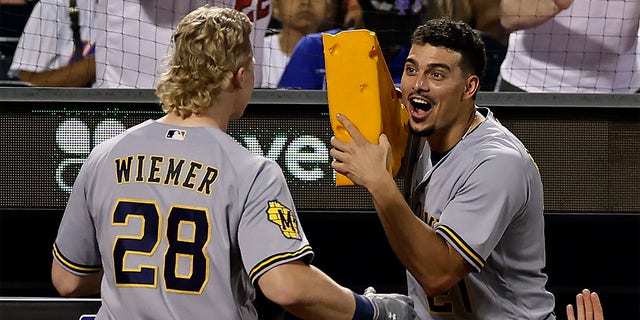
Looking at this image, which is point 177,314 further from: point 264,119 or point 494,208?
point 264,119

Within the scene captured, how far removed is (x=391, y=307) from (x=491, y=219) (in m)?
0.41

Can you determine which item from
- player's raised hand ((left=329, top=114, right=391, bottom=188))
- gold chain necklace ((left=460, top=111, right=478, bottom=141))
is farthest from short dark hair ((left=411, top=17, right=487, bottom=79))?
player's raised hand ((left=329, top=114, right=391, bottom=188))

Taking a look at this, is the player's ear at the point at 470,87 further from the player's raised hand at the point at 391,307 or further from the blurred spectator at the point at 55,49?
the blurred spectator at the point at 55,49

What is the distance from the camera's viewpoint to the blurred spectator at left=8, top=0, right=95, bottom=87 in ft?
15.0

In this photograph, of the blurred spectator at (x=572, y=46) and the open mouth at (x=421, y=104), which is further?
the blurred spectator at (x=572, y=46)

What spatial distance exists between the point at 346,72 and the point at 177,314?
85 cm

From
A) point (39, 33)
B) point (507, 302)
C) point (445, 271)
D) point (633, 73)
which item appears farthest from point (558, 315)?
point (39, 33)

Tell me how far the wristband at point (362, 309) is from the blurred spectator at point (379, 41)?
1.90 m

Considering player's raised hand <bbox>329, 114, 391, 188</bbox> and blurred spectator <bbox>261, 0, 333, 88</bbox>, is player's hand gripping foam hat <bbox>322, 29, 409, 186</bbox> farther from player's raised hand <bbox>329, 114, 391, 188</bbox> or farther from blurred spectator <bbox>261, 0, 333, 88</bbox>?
blurred spectator <bbox>261, 0, 333, 88</bbox>

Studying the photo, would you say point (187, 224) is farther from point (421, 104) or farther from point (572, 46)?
point (572, 46)

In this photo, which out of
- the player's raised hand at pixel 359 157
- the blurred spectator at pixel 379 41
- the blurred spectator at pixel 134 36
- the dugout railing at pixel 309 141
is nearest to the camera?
the player's raised hand at pixel 359 157

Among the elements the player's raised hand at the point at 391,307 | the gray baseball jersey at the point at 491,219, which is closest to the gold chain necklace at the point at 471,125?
the gray baseball jersey at the point at 491,219

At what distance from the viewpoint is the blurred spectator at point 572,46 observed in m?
4.50

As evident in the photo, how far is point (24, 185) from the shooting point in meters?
4.27
